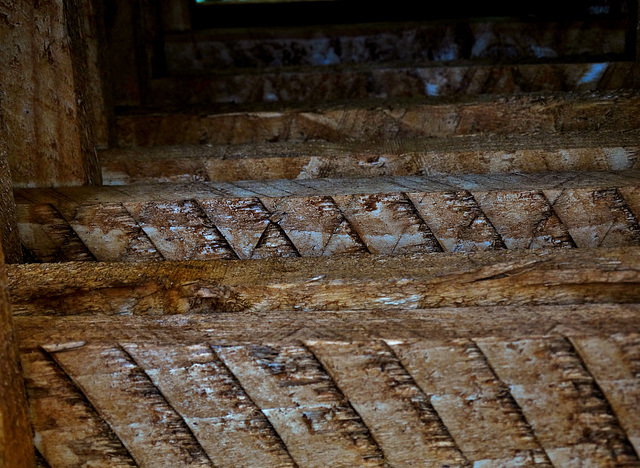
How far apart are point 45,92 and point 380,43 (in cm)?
221

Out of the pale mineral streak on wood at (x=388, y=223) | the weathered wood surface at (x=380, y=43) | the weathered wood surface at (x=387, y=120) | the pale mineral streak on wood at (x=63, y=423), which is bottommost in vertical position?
the pale mineral streak on wood at (x=63, y=423)

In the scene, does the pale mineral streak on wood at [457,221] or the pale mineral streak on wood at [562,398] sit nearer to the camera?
the pale mineral streak on wood at [562,398]

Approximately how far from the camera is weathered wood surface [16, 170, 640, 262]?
1685 millimetres

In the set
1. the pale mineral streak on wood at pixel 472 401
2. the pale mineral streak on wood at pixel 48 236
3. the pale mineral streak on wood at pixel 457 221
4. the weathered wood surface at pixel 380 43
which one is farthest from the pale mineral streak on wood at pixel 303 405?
the weathered wood surface at pixel 380 43

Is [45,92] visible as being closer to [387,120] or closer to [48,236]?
[48,236]

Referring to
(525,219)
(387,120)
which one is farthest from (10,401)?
(387,120)

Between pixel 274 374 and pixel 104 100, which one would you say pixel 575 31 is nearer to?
pixel 104 100

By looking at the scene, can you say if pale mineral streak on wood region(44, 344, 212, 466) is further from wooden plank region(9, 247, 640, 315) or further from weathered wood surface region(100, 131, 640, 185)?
weathered wood surface region(100, 131, 640, 185)

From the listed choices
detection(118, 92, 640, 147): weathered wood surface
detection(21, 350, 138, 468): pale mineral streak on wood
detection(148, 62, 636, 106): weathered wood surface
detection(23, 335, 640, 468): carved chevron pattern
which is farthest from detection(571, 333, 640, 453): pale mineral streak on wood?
detection(148, 62, 636, 106): weathered wood surface

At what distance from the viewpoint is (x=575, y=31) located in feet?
11.0

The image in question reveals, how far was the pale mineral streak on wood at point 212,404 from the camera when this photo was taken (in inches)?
48.1

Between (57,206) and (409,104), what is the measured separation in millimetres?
1372

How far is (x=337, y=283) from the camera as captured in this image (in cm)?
141

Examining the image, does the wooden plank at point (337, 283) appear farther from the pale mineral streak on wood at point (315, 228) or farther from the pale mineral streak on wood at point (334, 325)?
the pale mineral streak on wood at point (315, 228)
